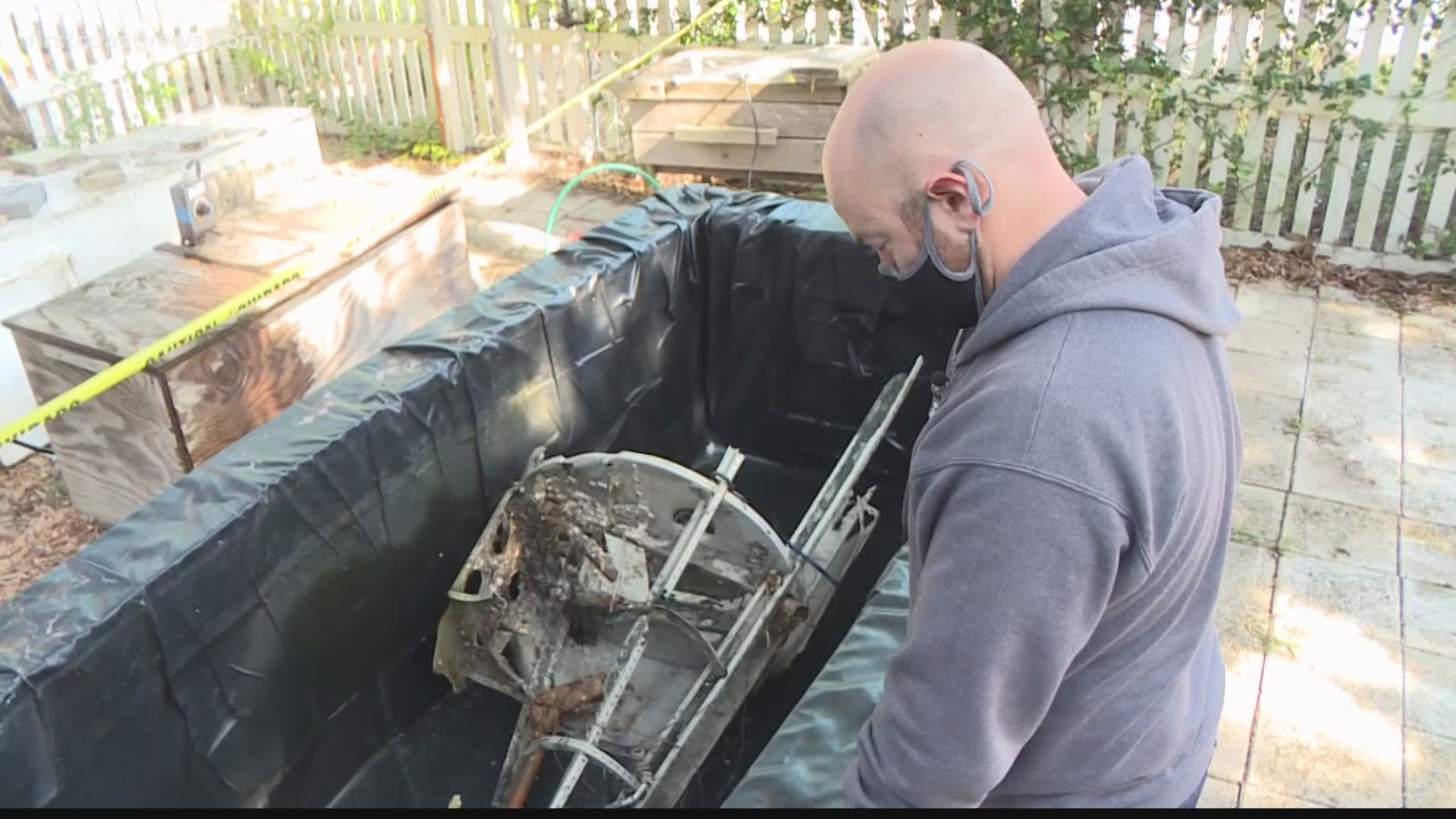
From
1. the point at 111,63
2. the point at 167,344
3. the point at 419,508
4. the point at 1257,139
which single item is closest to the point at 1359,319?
the point at 1257,139

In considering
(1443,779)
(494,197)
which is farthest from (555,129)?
(1443,779)

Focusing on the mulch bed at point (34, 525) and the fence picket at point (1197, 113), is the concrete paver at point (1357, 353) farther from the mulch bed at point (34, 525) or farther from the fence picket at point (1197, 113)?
the mulch bed at point (34, 525)

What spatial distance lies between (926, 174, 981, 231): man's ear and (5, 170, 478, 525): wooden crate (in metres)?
2.39

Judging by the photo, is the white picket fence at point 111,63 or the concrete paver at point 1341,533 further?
the white picket fence at point 111,63

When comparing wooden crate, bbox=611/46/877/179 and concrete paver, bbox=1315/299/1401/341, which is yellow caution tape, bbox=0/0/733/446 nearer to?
wooden crate, bbox=611/46/877/179

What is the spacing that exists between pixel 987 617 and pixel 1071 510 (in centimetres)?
14

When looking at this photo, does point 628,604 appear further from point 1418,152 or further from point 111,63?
point 111,63

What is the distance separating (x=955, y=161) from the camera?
1188 millimetres

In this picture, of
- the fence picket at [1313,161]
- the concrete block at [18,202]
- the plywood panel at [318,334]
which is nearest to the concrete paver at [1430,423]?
the fence picket at [1313,161]

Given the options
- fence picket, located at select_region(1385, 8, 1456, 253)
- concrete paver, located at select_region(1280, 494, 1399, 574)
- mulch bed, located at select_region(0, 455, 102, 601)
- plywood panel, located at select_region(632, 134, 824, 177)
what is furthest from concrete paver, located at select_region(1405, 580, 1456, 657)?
mulch bed, located at select_region(0, 455, 102, 601)

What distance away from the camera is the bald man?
104cm

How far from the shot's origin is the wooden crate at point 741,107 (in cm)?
513

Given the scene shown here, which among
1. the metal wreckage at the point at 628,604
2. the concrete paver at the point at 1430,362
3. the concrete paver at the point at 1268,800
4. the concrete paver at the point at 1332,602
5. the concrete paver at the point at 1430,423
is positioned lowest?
the concrete paver at the point at 1268,800

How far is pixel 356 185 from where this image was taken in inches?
161
